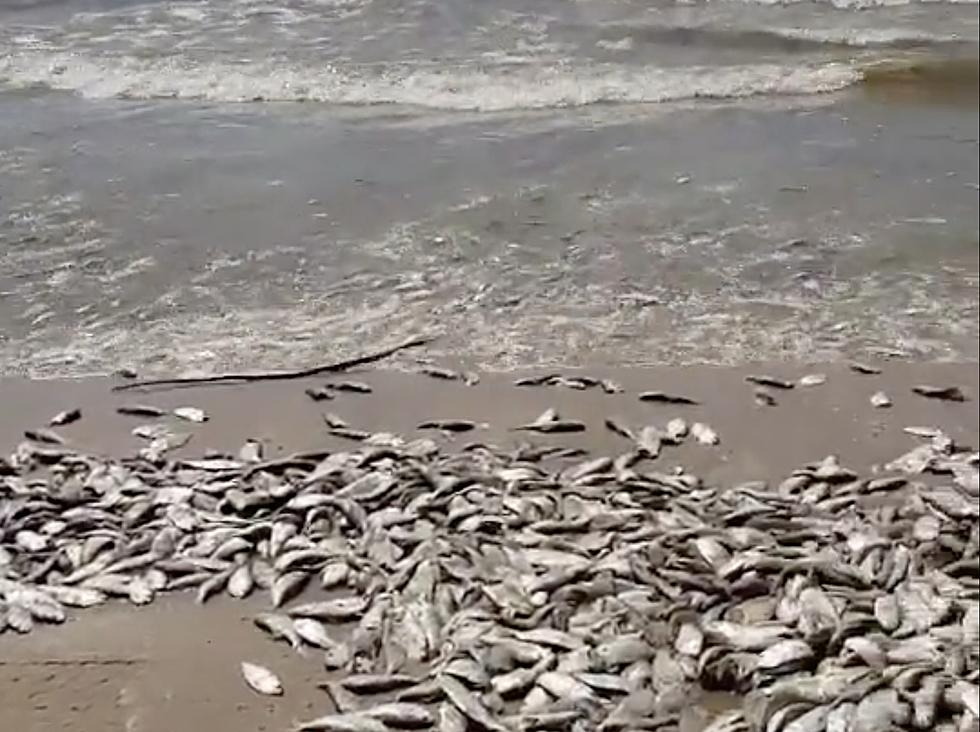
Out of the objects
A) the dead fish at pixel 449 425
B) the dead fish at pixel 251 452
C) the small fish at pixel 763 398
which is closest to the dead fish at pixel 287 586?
the dead fish at pixel 251 452

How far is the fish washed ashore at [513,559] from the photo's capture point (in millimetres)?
1099

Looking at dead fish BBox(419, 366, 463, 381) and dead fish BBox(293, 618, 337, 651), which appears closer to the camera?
dead fish BBox(293, 618, 337, 651)

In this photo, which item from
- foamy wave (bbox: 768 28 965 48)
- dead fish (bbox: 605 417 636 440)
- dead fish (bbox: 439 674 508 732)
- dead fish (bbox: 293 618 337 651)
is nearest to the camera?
dead fish (bbox: 439 674 508 732)

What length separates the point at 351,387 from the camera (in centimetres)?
165

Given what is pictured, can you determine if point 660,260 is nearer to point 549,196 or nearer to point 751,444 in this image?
point 549,196

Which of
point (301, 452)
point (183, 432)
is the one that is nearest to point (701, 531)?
point (301, 452)

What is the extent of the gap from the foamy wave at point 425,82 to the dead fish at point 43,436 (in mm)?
393

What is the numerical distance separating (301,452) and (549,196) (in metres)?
0.66

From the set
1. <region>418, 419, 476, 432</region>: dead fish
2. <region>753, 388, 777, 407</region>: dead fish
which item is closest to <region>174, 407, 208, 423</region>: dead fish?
<region>418, 419, 476, 432</region>: dead fish

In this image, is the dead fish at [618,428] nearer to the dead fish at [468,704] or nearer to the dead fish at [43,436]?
the dead fish at [468,704]

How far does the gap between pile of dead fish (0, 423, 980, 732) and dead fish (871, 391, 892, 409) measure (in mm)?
103

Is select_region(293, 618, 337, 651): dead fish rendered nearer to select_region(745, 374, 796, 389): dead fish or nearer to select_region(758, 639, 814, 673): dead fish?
select_region(758, 639, 814, 673): dead fish

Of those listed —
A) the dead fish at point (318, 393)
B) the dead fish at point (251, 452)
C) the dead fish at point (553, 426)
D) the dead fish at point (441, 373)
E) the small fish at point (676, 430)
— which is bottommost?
the small fish at point (676, 430)

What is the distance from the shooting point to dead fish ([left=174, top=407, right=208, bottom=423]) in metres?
1.56
